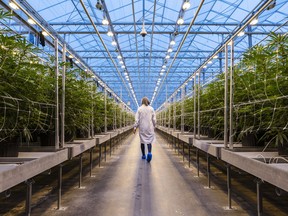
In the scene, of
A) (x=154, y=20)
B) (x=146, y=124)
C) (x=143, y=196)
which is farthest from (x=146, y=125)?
(x=154, y=20)

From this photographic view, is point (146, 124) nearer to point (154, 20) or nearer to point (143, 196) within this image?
point (143, 196)

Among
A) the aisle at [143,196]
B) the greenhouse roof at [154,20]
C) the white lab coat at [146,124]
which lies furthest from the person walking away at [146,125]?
the greenhouse roof at [154,20]

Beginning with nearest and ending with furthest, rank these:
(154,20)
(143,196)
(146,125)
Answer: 1. (143,196)
2. (146,125)
3. (154,20)

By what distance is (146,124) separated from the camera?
15.6 ft

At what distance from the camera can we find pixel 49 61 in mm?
2768

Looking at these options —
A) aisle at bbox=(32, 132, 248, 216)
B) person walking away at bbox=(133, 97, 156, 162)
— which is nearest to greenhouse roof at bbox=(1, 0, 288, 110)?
Result: person walking away at bbox=(133, 97, 156, 162)

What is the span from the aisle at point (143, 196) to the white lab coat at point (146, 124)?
64cm

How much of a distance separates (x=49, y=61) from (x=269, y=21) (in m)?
8.27

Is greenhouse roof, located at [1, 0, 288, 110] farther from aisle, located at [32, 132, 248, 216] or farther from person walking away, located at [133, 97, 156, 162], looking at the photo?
aisle, located at [32, 132, 248, 216]

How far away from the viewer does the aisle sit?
2.40 m

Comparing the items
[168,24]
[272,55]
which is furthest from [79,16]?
[272,55]

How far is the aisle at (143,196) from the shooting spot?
2.40 metres

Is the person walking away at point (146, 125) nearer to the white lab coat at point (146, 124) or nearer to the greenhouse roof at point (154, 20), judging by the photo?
the white lab coat at point (146, 124)

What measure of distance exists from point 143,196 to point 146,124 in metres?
2.03
